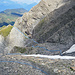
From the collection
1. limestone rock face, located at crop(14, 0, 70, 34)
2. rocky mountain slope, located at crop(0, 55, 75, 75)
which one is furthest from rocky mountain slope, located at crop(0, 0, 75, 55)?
rocky mountain slope, located at crop(0, 55, 75, 75)

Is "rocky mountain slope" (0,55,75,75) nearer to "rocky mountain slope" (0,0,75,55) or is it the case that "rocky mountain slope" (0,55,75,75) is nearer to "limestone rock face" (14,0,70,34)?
"rocky mountain slope" (0,0,75,55)

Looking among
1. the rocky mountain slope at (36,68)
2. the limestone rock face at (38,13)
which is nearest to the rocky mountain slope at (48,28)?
A: the limestone rock face at (38,13)

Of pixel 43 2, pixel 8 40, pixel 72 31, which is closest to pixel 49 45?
pixel 72 31

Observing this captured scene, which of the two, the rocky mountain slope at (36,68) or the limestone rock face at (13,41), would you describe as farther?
the limestone rock face at (13,41)

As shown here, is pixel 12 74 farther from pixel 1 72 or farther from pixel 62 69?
pixel 62 69

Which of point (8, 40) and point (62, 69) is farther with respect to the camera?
point (8, 40)

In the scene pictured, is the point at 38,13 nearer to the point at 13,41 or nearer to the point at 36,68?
the point at 13,41

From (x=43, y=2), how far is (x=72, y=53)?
194ft

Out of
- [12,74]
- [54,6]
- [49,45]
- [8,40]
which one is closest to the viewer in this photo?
[12,74]

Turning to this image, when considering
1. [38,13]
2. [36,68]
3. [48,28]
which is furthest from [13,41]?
[38,13]

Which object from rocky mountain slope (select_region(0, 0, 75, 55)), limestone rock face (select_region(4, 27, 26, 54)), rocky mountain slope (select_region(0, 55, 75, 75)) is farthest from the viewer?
limestone rock face (select_region(4, 27, 26, 54))

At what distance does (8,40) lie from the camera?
39156 millimetres

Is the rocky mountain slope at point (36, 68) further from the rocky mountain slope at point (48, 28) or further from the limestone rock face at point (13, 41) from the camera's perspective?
the limestone rock face at point (13, 41)

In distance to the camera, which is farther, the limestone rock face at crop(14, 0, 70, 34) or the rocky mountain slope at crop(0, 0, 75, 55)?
the limestone rock face at crop(14, 0, 70, 34)
